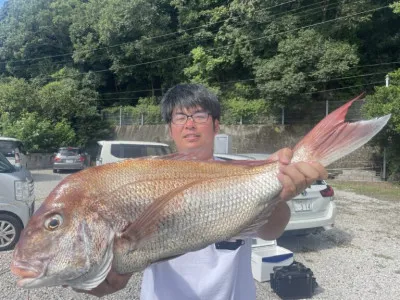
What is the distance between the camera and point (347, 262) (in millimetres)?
6227

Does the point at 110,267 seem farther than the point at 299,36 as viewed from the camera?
No

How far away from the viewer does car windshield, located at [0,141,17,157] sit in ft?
42.5

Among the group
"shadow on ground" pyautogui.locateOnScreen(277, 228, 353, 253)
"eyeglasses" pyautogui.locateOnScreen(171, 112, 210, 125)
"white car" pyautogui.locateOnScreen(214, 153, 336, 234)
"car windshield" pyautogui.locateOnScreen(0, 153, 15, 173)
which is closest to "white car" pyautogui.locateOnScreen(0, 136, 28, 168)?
"car windshield" pyautogui.locateOnScreen(0, 153, 15, 173)

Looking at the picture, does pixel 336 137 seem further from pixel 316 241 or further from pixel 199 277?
pixel 316 241

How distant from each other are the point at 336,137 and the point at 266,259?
3914 mm

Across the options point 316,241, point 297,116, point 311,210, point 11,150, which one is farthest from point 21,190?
point 297,116

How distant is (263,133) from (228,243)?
20245 mm

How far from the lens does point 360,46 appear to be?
22.9 m

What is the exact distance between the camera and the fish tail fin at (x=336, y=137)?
1425 millimetres

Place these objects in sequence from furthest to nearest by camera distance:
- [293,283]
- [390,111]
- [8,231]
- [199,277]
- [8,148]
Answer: [390,111] < [8,148] < [8,231] < [293,283] < [199,277]

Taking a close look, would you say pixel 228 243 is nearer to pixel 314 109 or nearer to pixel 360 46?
pixel 314 109

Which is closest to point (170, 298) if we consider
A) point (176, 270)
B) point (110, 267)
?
point (176, 270)

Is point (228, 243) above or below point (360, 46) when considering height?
below

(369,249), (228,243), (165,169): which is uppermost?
(165,169)
